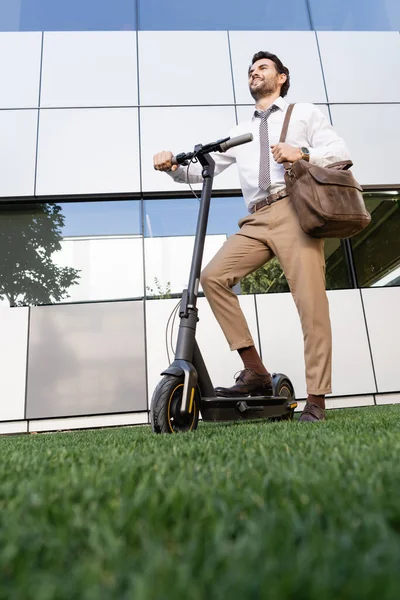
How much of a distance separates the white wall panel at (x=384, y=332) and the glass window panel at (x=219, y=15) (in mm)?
2984

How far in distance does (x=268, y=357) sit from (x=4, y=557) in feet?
11.0

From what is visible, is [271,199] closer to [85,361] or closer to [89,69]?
[85,361]

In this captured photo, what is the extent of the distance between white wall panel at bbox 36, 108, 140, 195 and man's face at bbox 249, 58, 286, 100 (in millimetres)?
1784

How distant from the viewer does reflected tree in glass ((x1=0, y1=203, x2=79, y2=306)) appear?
367 centimetres

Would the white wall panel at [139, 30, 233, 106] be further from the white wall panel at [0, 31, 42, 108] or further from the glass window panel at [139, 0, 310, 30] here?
the white wall panel at [0, 31, 42, 108]

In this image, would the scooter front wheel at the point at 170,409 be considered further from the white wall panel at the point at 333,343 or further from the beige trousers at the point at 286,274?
the white wall panel at the point at 333,343

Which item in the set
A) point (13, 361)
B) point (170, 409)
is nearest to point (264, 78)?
point (170, 409)

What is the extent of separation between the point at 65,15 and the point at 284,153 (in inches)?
147

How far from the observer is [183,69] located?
435 centimetres

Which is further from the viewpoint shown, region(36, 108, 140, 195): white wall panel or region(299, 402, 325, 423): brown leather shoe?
region(36, 108, 140, 195): white wall panel

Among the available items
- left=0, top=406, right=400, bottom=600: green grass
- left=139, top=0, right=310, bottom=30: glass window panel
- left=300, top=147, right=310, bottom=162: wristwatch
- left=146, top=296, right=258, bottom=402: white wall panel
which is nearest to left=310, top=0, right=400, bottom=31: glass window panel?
left=139, top=0, right=310, bottom=30: glass window panel

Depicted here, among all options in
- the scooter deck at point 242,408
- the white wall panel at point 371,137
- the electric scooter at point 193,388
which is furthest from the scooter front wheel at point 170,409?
the white wall panel at point 371,137

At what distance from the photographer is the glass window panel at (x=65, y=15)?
439 cm

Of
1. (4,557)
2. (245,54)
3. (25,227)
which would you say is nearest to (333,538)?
(4,557)
